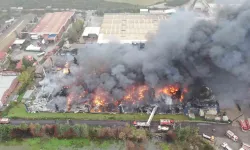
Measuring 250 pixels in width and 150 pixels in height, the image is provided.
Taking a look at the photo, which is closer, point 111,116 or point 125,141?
point 125,141

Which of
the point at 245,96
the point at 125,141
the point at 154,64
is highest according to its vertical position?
the point at 154,64

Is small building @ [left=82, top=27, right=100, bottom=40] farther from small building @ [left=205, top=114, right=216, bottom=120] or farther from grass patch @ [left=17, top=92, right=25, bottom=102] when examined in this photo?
small building @ [left=205, top=114, right=216, bottom=120]

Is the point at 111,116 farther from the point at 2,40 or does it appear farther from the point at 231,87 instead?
the point at 2,40

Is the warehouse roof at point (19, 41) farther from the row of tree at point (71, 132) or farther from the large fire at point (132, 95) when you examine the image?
the row of tree at point (71, 132)

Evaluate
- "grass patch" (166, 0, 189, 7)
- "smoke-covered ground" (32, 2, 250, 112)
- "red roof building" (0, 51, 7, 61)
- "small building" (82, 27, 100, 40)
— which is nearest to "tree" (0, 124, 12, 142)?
"smoke-covered ground" (32, 2, 250, 112)

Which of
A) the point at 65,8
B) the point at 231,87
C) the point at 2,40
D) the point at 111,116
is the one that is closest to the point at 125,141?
the point at 111,116

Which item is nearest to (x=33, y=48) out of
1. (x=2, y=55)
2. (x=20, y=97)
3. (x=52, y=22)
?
(x=2, y=55)

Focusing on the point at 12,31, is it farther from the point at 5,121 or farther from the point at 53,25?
the point at 5,121

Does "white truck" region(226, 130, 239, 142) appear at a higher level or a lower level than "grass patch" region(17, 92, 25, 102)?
lower
